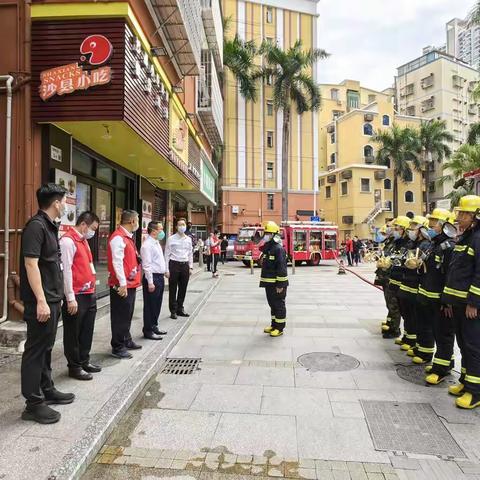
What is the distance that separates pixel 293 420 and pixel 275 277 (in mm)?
3288

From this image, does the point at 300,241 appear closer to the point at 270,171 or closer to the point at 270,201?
the point at 270,201

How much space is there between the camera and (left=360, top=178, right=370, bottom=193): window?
43369 millimetres

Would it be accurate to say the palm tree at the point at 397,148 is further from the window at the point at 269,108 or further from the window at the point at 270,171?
the window at the point at 270,171

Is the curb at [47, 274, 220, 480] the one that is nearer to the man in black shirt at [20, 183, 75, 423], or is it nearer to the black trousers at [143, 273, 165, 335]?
the man in black shirt at [20, 183, 75, 423]

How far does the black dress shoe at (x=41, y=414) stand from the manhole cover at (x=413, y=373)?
379 cm

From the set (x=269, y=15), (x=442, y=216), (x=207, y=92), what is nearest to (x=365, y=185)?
(x=269, y=15)

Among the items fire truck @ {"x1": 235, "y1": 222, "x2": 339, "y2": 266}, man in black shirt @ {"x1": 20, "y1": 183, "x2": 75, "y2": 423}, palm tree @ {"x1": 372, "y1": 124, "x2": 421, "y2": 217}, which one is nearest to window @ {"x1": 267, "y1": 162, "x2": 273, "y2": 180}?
fire truck @ {"x1": 235, "y1": 222, "x2": 339, "y2": 266}

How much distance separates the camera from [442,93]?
53.2 metres

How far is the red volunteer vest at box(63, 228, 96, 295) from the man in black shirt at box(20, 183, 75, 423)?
713mm

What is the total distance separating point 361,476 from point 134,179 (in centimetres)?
969

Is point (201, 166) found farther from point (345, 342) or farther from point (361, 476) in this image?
point (361, 476)

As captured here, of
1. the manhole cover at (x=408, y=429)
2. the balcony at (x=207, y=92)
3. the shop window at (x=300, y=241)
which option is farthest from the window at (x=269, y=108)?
the manhole cover at (x=408, y=429)

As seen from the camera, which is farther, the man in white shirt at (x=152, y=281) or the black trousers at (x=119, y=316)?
the man in white shirt at (x=152, y=281)

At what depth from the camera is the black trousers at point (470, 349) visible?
413 cm
